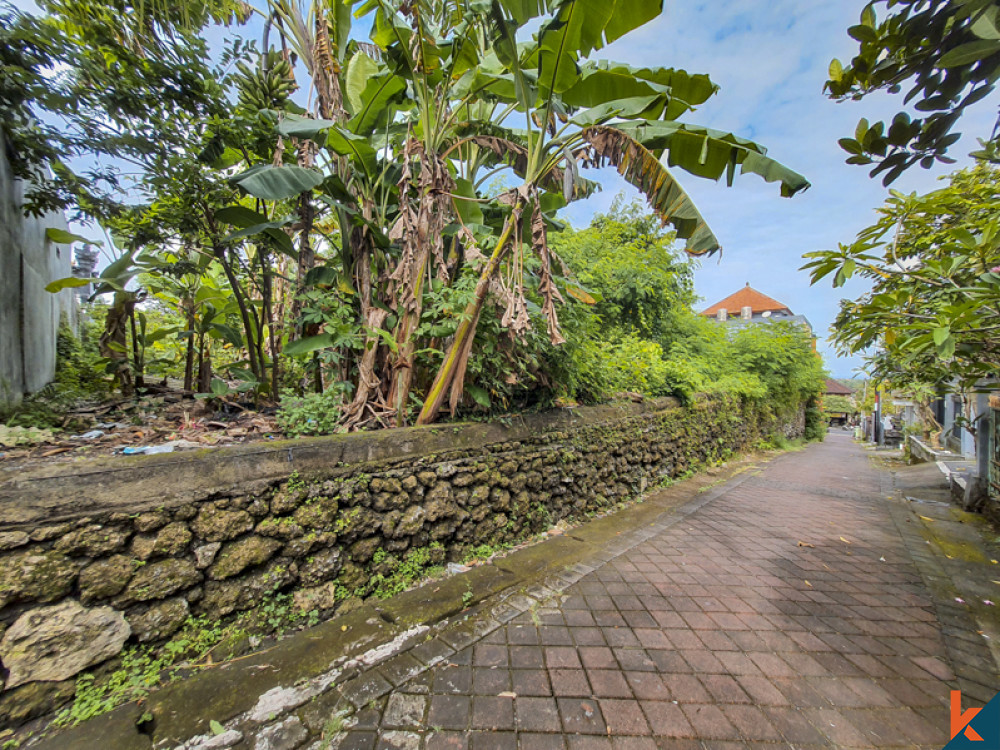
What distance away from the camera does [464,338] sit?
322 cm

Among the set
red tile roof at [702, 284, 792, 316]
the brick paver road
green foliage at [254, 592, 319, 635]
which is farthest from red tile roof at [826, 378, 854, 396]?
green foliage at [254, 592, 319, 635]

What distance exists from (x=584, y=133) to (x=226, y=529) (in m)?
3.72

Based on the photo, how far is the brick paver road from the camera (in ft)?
5.65

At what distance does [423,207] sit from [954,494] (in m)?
8.51

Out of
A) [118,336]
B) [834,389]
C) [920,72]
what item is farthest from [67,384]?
[834,389]

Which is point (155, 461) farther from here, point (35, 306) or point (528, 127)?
point (528, 127)

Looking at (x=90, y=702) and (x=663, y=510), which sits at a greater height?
(x=90, y=702)

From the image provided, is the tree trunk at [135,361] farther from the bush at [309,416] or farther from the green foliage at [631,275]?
the green foliage at [631,275]

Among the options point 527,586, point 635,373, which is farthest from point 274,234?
point 635,373

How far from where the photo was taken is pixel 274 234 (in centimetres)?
311

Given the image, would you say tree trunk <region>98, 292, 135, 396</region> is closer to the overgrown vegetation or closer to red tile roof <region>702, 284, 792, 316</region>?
the overgrown vegetation

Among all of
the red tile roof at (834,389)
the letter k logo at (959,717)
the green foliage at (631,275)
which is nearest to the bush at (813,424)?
the green foliage at (631,275)

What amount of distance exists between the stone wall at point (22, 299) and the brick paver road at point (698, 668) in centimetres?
334

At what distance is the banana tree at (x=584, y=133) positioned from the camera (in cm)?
287
